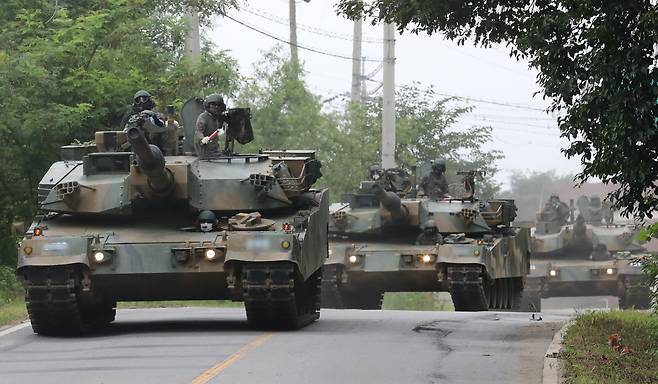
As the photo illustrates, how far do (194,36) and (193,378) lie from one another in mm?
23057

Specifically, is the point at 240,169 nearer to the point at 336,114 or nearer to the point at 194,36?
the point at 194,36

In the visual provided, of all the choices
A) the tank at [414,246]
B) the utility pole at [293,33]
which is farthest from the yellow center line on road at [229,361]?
the utility pole at [293,33]

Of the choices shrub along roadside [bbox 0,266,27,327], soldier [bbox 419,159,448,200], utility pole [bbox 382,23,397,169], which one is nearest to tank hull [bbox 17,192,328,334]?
shrub along roadside [bbox 0,266,27,327]

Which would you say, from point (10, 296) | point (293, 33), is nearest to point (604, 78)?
point (10, 296)

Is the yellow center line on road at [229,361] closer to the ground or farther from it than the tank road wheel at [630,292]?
farther from it

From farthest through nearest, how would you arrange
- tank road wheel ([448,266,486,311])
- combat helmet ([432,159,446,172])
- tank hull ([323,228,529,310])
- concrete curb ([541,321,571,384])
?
combat helmet ([432,159,446,172]) → tank hull ([323,228,529,310]) → tank road wheel ([448,266,486,311]) → concrete curb ([541,321,571,384])

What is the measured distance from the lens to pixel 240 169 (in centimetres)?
1867

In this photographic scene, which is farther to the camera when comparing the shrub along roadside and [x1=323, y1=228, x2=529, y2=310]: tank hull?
[x1=323, y1=228, x2=529, y2=310]: tank hull

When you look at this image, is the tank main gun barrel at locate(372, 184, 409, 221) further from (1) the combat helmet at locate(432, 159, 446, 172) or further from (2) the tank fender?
(2) the tank fender

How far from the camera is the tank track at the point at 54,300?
17.0m

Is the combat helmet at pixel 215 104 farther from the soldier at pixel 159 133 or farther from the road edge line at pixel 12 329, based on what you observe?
the road edge line at pixel 12 329

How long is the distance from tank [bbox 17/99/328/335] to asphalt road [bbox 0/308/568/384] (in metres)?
0.47

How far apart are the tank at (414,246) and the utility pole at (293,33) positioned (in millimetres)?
21940

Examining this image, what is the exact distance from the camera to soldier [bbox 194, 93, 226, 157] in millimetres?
19125
